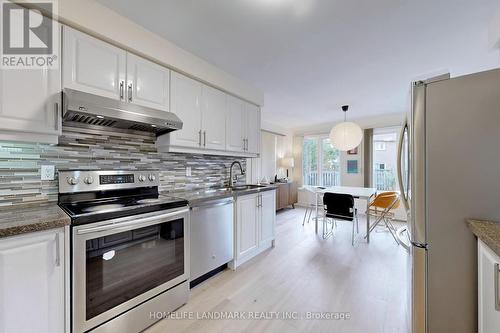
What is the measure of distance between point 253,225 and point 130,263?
59.8 inches

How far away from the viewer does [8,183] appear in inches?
54.4

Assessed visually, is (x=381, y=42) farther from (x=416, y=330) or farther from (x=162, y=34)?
(x=416, y=330)

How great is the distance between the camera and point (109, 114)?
150cm

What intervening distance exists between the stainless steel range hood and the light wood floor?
5.40ft

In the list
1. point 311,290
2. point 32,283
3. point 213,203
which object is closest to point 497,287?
point 311,290

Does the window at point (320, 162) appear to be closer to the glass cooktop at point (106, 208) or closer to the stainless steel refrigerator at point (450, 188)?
the stainless steel refrigerator at point (450, 188)

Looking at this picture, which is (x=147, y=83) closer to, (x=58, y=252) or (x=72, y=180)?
(x=72, y=180)

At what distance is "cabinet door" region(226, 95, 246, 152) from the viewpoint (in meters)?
2.67

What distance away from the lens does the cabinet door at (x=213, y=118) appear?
2.37 metres

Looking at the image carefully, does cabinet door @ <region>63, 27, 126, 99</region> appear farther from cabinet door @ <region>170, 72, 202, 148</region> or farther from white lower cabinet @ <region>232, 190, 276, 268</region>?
white lower cabinet @ <region>232, 190, 276, 268</region>

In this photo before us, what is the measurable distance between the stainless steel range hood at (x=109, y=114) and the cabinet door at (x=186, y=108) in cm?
16

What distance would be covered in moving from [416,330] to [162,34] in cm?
297

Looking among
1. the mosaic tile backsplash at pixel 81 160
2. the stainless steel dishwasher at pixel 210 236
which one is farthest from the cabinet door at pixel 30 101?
the stainless steel dishwasher at pixel 210 236

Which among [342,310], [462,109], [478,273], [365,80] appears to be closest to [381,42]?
[365,80]
